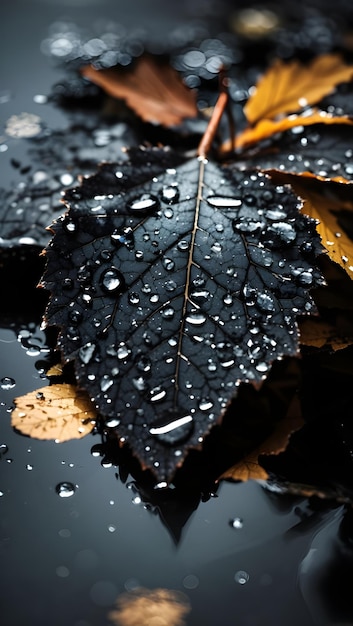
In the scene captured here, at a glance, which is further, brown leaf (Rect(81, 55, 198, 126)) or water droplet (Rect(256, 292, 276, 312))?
brown leaf (Rect(81, 55, 198, 126))

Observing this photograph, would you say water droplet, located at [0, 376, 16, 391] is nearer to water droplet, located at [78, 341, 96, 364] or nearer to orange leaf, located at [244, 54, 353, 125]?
water droplet, located at [78, 341, 96, 364]

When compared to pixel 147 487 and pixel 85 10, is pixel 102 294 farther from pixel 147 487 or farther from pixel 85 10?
pixel 85 10

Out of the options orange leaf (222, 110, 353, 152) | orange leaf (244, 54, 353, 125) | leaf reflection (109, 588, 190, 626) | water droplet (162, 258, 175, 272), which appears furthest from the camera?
orange leaf (244, 54, 353, 125)

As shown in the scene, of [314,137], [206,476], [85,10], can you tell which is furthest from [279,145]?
[85,10]

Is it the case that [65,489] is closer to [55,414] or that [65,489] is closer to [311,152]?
[55,414]

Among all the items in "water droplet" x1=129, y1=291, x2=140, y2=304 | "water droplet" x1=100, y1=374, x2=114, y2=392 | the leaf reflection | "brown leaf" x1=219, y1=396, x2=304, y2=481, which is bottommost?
the leaf reflection

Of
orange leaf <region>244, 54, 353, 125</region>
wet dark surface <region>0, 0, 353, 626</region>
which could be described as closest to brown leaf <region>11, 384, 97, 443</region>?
wet dark surface <region>0, 0, 353, 626</region>

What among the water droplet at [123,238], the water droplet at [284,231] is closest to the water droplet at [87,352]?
the water droplet at [123,238]
